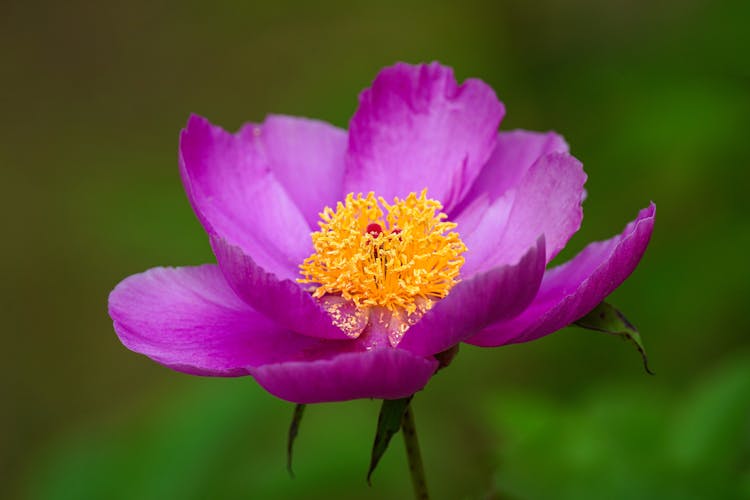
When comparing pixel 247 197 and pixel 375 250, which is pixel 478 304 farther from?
pixel 247 197

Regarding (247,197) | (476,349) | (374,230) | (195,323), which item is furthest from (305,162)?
(476,349)

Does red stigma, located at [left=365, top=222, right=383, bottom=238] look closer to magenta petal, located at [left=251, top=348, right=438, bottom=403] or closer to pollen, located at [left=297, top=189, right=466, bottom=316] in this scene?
pollen, located at [left=297, top=189, right=466, bottom=316]

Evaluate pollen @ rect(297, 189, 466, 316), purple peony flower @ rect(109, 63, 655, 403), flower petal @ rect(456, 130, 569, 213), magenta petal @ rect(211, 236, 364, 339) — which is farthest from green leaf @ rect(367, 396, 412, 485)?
flower petal @ rect(456, 130, 569, 213)

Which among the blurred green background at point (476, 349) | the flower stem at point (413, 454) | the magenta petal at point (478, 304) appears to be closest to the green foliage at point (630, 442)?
the blurred green background at point (476, 349)

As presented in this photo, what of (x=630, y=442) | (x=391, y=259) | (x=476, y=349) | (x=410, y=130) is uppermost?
(x=410, y=130)

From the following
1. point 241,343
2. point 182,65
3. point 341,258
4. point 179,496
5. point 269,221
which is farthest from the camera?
point 182,65

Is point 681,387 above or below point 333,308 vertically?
below

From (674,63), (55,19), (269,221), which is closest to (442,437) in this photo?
(269,221)

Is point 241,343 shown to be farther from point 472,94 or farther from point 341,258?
point 472,94
